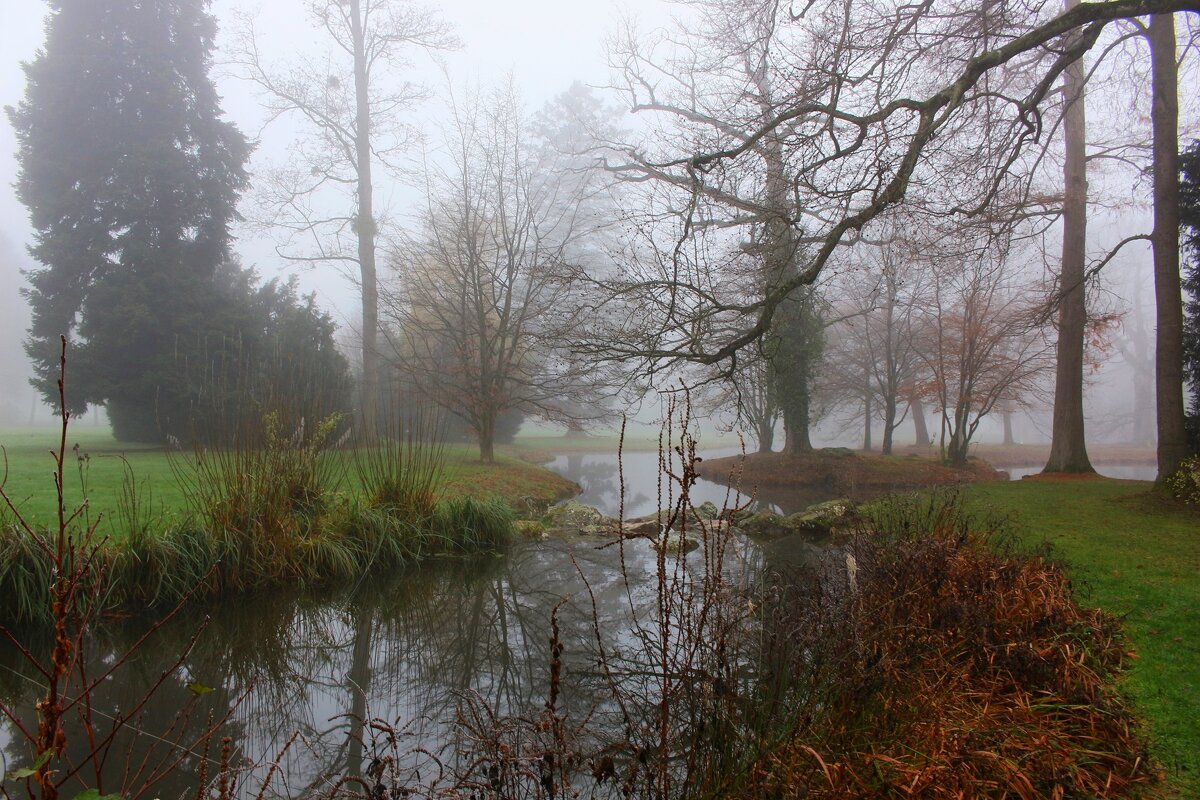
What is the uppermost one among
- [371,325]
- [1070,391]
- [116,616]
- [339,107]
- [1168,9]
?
[339,107]

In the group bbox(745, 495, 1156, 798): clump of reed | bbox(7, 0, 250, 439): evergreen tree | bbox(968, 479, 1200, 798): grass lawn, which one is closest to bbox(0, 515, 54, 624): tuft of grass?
bbox(745, 495, 1156, 798): clump of reed

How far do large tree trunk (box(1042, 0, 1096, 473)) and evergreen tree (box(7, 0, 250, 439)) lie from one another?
1693 cm

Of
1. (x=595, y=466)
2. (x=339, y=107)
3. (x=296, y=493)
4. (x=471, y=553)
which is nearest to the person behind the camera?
(x=296, y=493)

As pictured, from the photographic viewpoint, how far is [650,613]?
18.8ft

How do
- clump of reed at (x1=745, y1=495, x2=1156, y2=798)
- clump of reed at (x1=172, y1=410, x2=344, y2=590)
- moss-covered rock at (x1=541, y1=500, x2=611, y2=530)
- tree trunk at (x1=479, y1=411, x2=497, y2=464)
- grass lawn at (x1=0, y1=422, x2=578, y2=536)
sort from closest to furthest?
clump of reed at (x1=745, y1=495, x2=1156, y2=798) < clump of reed at (x1=172, y1=410, x2=344, y2=590) < grass lawn at (x1=0, y1=422, x2=578, y2=536) < moss-covered rock at (x1=541, y1=500, x2=611, y2=530) < tree trunk at (x1=479, y1=411, x2=497, y2=464)

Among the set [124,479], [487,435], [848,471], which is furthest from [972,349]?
[124,479]

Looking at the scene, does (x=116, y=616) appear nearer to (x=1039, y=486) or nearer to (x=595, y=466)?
(x=1039, y=486)

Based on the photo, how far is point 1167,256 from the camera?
892 cm

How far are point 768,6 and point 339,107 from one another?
1422 centimetres

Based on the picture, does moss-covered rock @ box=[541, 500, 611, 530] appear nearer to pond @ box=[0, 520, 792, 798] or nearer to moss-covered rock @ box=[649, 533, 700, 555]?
pond @ box=[0, 520, 792, 798]

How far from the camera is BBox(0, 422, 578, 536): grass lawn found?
7.00 m

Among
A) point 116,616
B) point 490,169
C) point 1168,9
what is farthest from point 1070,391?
point 116,616

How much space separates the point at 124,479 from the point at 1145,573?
27.4 feet

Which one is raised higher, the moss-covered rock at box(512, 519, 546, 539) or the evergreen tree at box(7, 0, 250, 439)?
the evergreen tree at box(7, 0, 250, 439)
